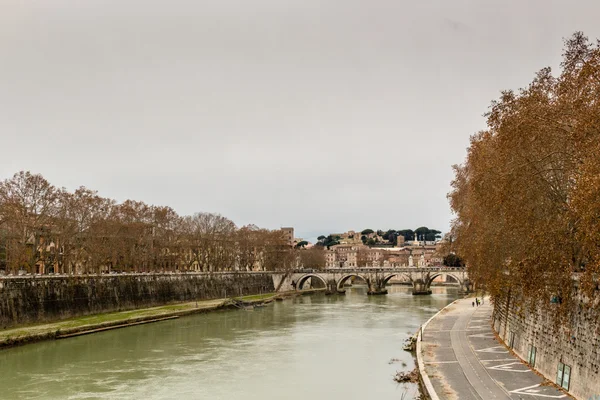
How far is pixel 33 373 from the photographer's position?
25.3m

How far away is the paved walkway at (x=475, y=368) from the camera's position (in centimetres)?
1620

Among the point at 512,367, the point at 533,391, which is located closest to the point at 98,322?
the point at 512,367

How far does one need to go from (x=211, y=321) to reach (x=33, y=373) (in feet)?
70.3

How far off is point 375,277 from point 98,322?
50912mm

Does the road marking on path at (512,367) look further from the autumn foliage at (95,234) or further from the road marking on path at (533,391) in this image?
the autumn foliage at (95,234)

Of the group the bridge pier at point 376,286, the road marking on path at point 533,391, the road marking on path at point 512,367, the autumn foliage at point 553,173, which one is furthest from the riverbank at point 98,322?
the bridge pier at point 376,286

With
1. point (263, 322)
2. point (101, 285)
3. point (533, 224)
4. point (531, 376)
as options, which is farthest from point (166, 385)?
point (101, 285)

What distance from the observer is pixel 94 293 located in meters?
45.7

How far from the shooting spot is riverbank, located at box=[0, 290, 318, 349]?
3228 centimetres

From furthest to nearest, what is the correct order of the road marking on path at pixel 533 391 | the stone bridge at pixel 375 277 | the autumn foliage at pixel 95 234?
the stone bridge at pixel 375 277 → the autumn foliage at pixel 95 234 → the road marking on path at pixel 533 391

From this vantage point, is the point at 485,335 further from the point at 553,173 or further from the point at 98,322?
the point at 98,322

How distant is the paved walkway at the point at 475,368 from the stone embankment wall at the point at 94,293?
27.2 meters

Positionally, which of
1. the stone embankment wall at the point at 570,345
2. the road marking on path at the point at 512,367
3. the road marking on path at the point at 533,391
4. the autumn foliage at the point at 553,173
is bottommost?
the road marking on path at the point at 512,367

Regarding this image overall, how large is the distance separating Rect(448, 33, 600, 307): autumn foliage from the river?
8411 mm
